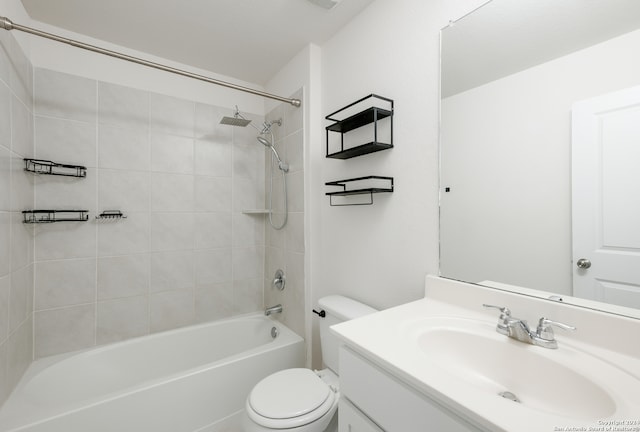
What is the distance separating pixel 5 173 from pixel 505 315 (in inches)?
81.5

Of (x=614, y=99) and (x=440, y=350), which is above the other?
(x=614, y=99)

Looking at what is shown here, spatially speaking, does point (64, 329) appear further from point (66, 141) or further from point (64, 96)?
point (64, 96)

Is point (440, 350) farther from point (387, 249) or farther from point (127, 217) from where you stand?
point (127, 217)

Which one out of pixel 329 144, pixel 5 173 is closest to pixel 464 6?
pixel 329 144

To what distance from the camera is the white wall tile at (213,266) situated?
2.11 metres

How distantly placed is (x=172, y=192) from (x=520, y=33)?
82.7 inches

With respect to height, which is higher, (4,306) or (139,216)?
(139,216)

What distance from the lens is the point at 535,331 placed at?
0.80 meters

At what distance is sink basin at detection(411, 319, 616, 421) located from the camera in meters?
0.62

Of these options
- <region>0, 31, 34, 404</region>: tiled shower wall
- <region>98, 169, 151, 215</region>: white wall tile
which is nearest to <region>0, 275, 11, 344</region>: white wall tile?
<region>0, 31, 34, 404</region>: tiled shower wall

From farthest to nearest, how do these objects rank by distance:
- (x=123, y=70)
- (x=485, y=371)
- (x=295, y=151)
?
(x=295, y=151) → (x=123, y=70) → (x=485, y=371)

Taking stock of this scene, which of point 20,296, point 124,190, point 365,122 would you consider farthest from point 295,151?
point 20,296

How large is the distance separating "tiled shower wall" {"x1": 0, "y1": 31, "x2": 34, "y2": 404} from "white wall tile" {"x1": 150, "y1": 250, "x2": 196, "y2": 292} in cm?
62

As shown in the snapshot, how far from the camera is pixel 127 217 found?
184 cm
